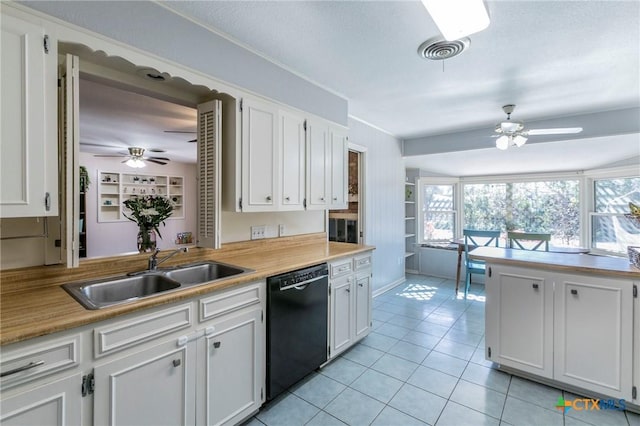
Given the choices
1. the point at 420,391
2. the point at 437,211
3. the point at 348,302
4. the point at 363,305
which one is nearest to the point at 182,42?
the point at 348,302

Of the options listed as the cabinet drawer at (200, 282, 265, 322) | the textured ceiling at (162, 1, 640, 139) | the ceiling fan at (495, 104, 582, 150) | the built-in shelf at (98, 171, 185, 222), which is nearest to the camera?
the cabinet drawer at (200, 282, 265, 322)

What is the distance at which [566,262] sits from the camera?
2.12 m

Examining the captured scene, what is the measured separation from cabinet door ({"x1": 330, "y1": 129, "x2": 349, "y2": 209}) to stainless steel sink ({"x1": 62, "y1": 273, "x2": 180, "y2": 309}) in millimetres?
1703

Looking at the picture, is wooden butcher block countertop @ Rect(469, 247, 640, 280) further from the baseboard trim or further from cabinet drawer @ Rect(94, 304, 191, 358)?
cabinet drawer @ Rect(94, 304, 191, 358)

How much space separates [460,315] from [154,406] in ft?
11.1

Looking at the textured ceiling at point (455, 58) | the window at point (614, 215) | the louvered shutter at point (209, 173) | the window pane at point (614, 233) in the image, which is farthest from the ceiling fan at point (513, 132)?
the louvered shutter at point (209, 173)

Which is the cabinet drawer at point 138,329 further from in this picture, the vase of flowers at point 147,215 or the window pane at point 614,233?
the window pane at point 614,233

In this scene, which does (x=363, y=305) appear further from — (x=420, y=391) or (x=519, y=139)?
(x=519, y=139)

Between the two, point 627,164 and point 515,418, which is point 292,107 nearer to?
point 515,418

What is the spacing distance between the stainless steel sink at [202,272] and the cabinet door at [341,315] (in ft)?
2.87

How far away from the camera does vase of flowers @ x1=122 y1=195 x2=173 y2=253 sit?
74.1 inches

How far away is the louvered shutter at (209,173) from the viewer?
205cm

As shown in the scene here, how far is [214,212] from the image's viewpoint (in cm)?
207

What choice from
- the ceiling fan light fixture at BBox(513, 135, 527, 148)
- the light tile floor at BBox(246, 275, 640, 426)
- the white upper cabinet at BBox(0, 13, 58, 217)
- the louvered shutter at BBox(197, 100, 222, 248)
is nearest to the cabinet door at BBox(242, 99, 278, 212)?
the louvered shutter at BBox(197, 100, 222, 248)
